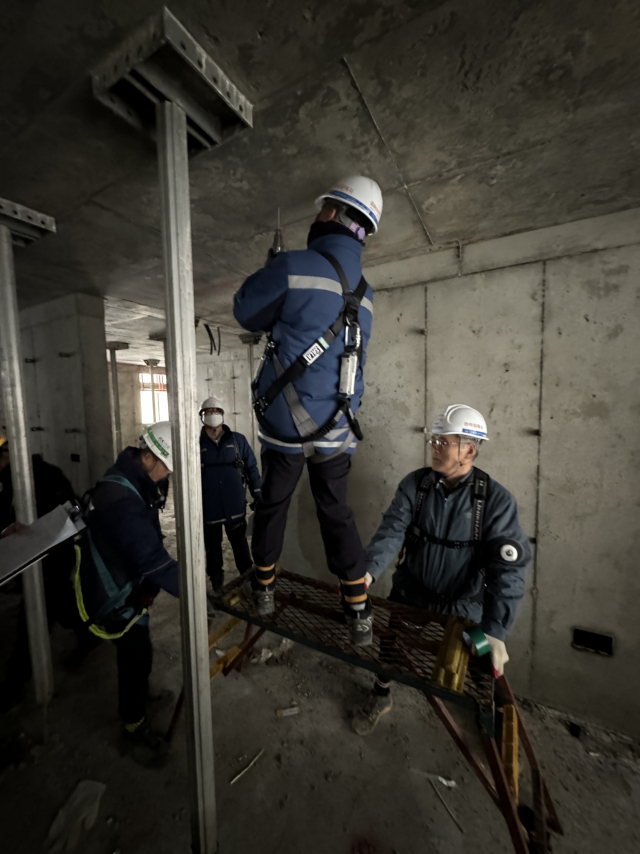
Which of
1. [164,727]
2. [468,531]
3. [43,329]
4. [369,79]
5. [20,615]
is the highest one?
[369,79]

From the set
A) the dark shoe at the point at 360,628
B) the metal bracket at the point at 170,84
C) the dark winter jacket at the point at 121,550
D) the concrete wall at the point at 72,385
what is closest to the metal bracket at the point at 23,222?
the metal bracket at the point at 170,84

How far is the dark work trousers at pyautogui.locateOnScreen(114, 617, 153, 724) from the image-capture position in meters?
1.96

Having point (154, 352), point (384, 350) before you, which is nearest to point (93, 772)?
point (384, 350)

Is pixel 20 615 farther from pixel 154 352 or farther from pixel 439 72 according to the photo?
pixel 154 352

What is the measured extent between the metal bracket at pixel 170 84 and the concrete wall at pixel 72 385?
296 cm

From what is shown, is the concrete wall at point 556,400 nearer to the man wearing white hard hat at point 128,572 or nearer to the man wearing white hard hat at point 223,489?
the man wearing white hard hat at point 223,489

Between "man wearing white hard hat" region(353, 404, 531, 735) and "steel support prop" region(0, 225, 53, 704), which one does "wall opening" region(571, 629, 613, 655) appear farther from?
Answer: "steel support prop" region(0, 225, 53, 704)

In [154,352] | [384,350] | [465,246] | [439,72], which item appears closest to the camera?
[439,72]

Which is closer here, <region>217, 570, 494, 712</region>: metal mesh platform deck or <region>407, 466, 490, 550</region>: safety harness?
<region>217, 570, 494, 712</region>: metal mesh platform deck

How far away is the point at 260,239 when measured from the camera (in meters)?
2.37

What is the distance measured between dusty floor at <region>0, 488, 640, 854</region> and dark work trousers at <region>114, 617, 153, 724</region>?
28 centimetres

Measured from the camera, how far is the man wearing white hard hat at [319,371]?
1.38m

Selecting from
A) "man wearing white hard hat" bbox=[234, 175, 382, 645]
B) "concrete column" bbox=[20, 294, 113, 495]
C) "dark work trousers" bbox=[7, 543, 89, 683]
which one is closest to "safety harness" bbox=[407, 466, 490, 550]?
"man wearing white hard hat" bbox=[234, 175, 382, 645]

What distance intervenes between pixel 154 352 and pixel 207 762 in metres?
7.41
